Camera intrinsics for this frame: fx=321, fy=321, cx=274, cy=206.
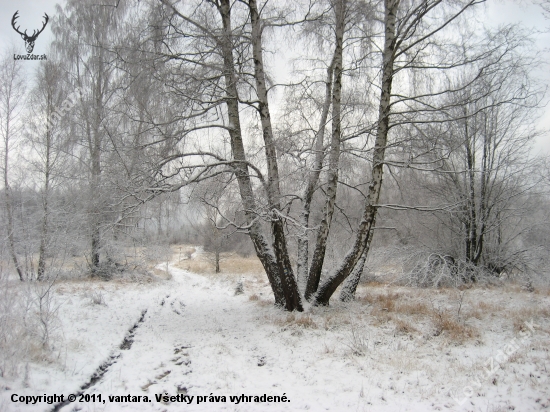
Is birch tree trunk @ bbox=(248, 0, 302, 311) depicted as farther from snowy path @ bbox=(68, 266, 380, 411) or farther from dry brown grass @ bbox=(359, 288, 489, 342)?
dry brown grass @ bbox=(359, 288, 489, 342)

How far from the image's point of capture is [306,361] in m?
4.76

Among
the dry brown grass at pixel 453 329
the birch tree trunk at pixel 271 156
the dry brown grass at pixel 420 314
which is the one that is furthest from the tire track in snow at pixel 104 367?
the dry brown grass at pixel 453 329

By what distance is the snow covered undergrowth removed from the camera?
12.0 feet

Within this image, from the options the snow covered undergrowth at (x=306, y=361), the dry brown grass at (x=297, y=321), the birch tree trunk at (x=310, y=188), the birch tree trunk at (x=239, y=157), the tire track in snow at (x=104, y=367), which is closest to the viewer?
the snow covered undergrowth at (x=306, y=361)

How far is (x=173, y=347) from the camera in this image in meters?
5.73

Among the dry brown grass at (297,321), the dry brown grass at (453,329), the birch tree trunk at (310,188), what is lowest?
the dry brown grass at (297,321)

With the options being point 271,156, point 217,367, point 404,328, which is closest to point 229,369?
point 217,367

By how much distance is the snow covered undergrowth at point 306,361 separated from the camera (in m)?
3.66

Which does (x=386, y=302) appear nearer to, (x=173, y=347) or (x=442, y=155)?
(x=442, y=155)

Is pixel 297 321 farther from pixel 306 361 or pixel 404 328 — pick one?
pixel 404 328

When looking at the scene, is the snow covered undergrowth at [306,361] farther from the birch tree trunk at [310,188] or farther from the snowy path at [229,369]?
the birch tree trunk at [310,188]

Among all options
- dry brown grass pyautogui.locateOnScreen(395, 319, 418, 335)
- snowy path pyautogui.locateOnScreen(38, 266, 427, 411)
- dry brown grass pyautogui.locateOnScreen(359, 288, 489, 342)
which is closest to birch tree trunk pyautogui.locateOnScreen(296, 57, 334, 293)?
snowy path pyautogui.locateOnScreen(38, 266, 427, 411)

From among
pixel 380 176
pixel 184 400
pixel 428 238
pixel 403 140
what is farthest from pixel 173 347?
pixel 428 238

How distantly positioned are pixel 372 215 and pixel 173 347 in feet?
16.4
